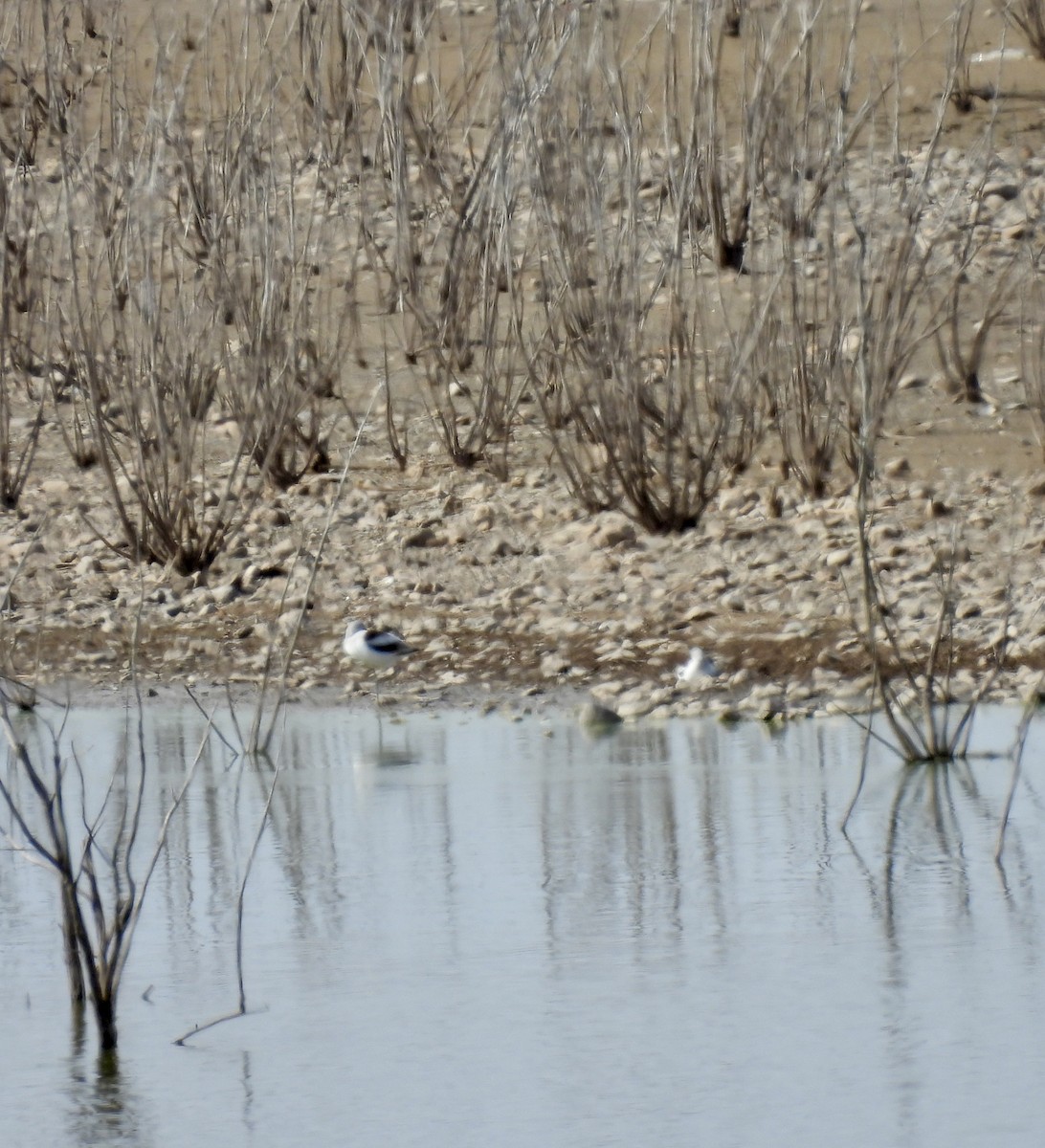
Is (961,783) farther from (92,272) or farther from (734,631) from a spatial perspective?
(92,272)

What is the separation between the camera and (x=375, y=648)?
21.5 feet

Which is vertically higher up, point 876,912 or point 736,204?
point 736,204

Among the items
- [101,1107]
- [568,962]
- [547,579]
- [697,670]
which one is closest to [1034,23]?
[547,579]

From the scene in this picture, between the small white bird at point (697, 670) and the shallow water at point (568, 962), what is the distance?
80cm

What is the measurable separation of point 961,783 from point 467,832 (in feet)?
3.95

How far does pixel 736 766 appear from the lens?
17.7 ft

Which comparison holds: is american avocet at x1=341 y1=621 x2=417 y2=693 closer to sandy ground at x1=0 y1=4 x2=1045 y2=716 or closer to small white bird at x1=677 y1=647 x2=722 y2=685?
sandy ground at x1=0 y1=4 x2=1045 y2=716

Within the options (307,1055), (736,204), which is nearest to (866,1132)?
(307,1055)

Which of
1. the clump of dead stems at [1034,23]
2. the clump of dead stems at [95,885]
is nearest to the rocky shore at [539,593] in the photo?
the clump of dead stems at [95,885]

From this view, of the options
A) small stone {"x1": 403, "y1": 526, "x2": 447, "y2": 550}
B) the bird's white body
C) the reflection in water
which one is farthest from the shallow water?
small stone {"x1": 403, "y1": 526, "x2": 447, "y2": 550}

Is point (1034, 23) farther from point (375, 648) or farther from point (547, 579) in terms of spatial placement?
point (375, 648)

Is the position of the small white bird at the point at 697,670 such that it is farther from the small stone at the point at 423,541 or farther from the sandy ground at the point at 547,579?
the small stone at the point at 423,541

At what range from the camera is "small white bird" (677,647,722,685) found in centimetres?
642

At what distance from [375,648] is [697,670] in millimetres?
950
